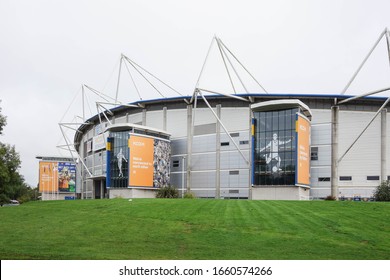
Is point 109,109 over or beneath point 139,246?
over

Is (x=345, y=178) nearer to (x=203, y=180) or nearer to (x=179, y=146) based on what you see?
(x=203, y=180)

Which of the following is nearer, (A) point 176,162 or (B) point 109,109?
(A) point 176,162

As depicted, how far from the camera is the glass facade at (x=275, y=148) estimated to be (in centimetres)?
5212

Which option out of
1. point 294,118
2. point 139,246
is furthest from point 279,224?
point 294,118

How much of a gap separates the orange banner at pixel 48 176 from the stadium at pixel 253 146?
52238 mm

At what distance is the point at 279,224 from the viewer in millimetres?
24453

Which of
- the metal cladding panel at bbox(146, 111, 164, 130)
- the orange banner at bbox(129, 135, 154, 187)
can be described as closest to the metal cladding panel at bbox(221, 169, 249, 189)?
the orange banner at bbox(129, 135, 154, 187)

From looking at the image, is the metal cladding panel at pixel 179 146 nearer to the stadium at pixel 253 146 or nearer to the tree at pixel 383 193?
the stadium at pixel 253 146

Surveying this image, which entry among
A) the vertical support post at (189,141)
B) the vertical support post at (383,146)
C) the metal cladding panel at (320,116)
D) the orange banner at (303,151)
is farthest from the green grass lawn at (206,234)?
the vertical support post at (189,141)

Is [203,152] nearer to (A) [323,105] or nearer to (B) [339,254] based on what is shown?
(A) [323,105]

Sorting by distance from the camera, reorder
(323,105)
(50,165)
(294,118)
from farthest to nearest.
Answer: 1. (50,165)
2. (323,105)
3. (294,118)

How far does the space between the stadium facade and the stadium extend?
4.9 inches

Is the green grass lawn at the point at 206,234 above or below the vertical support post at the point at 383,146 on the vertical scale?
below

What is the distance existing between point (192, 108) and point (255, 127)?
17.6 metres
